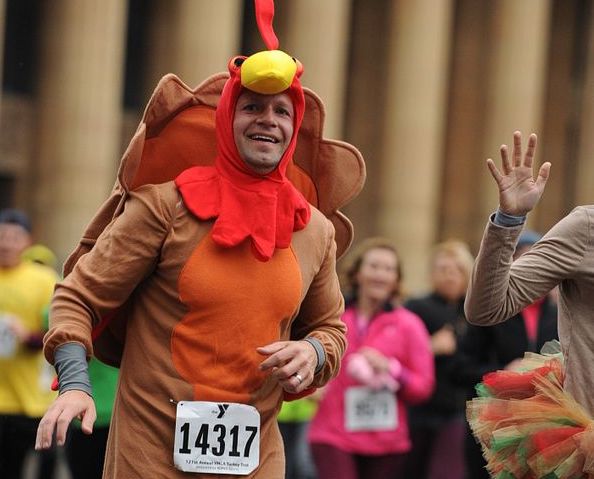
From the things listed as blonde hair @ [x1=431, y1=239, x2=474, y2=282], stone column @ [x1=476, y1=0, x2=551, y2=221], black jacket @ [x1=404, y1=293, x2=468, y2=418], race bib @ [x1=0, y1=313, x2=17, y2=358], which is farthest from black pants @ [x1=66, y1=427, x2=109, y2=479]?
stone column @ [x1=476, y1=0, x2=551, y2=221]

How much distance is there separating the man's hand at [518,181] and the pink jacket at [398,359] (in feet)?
16.4

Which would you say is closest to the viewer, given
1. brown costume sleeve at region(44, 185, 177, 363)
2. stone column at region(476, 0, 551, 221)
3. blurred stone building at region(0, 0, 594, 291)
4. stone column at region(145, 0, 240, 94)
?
brown costume sleeve at region(44, 185, 177, 363)

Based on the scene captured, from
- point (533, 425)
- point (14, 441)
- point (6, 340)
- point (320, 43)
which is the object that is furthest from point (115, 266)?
point (320, 43)

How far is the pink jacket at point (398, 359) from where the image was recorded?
939 centimetres

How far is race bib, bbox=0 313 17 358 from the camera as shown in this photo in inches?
379

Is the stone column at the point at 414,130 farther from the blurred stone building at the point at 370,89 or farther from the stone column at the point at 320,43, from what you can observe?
the stone column at the point at 320,43

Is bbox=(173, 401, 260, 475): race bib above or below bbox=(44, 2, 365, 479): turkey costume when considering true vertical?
below

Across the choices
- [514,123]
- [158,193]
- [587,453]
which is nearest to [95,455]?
[158,193]

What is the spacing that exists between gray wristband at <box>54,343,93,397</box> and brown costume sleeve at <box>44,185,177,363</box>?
8cm

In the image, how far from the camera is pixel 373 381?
31.0 feet

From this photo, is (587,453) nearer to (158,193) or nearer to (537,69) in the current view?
(158,193)

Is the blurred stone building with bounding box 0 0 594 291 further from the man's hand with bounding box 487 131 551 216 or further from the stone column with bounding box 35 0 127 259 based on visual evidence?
the man's hand with bounding box 487 131 551 216

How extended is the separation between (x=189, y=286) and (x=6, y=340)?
5.35 metres

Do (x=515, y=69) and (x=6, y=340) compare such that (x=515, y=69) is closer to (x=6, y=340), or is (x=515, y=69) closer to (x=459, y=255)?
(x=459, y=255)
